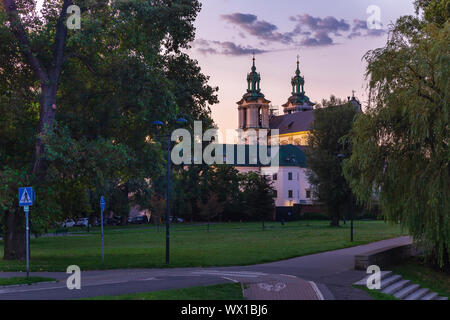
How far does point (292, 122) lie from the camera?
487ft

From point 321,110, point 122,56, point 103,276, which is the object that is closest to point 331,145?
point 321,110

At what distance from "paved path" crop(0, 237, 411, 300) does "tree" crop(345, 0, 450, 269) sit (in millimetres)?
3047

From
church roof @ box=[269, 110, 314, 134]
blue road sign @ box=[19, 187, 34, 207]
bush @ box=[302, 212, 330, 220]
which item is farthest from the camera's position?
church roof @ box=[269, 110, 314, 134]

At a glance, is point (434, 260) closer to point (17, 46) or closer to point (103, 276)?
point (103, 276)

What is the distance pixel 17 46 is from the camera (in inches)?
965

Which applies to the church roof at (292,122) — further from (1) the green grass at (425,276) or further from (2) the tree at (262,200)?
(1) the green grass at (425,276)

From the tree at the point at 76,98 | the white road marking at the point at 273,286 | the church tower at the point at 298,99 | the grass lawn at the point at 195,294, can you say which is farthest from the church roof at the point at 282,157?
the grass lawn at the point at 195,294

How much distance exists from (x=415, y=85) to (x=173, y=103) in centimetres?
1029

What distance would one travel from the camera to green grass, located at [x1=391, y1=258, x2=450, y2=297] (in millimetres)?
21217

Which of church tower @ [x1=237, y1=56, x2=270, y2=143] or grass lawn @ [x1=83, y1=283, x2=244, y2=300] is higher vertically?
church tower @ [x1=237, y1=56, x2=270, y2=143]

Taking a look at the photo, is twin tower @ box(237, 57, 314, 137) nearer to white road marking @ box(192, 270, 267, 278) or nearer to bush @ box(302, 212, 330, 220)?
bush @ box(302, 212, 330, 220)

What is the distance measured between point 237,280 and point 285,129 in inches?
5246

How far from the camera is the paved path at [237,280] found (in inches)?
599

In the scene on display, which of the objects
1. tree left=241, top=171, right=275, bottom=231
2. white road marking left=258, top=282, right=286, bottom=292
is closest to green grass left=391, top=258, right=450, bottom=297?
white road marking left=258, top=282, right=286, bottom=292
